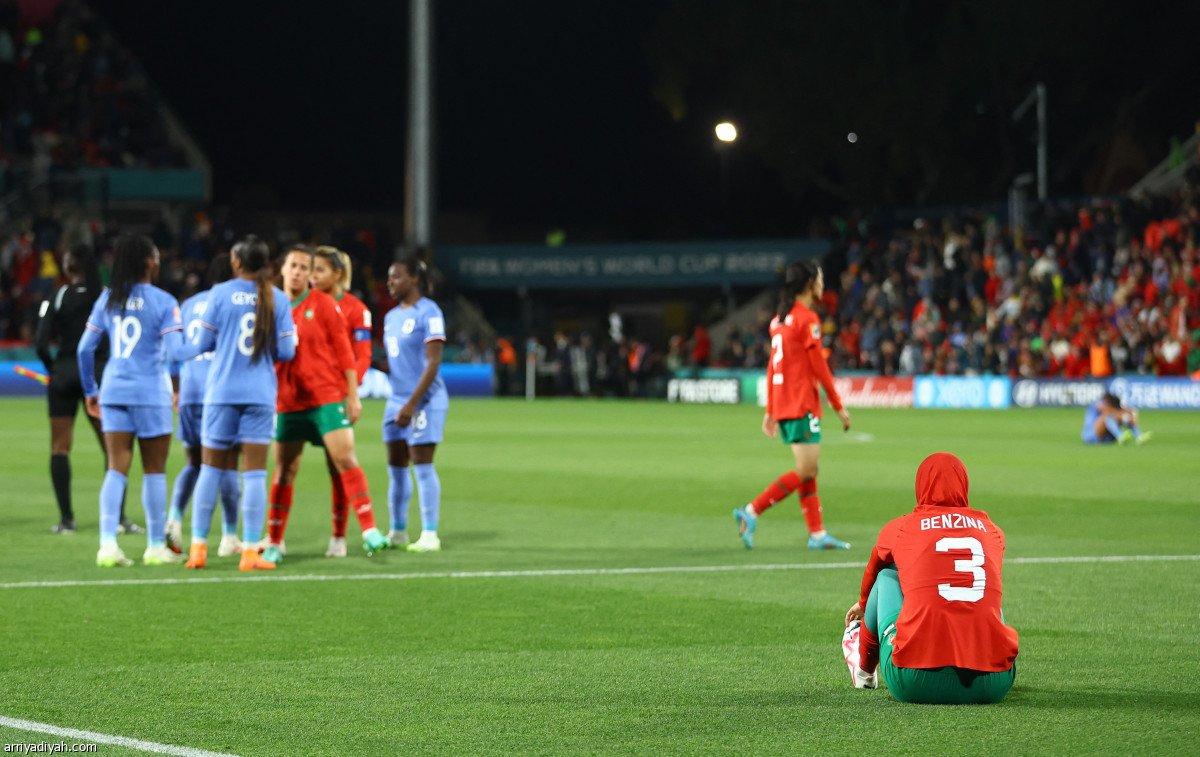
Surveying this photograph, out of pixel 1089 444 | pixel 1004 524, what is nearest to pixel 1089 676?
pixel 1004 524

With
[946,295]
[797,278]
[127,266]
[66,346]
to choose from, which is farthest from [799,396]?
[946,295]

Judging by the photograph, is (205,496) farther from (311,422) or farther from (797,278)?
(797,278)

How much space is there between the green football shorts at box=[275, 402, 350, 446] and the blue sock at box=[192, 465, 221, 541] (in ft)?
2.02

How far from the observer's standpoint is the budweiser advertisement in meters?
37.4

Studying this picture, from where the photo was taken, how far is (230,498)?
34.0 feet

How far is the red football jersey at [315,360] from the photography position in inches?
403

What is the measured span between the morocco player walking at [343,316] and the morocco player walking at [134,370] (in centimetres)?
108

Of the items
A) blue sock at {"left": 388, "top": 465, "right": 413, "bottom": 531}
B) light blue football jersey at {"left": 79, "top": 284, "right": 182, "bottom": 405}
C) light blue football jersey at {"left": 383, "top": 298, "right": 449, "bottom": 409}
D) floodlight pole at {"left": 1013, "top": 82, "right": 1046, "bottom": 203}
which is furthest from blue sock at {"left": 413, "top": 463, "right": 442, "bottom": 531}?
floodlight pole at {"left": 1013, "top": 82, "right": 1046, "bottom": 203}

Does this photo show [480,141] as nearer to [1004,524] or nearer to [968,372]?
[968,372]

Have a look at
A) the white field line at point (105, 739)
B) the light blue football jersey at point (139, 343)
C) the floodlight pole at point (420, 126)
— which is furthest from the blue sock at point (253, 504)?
the floodlight pole at point (420, 126)

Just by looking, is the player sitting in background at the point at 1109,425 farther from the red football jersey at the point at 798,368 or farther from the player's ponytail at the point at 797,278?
the player's ponytail at the point at 797,278

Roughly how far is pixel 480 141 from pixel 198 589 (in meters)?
43.9

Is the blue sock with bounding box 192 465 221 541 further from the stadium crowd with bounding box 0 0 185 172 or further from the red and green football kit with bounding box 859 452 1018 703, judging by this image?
the stadium crowd with bounding box 0 0 185 172

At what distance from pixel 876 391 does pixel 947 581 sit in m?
32.6
